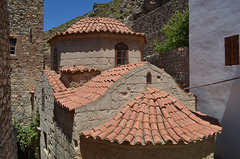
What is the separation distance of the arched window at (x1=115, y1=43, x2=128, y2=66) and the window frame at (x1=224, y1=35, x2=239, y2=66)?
3575mm

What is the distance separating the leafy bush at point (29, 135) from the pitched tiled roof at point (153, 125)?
5891mm

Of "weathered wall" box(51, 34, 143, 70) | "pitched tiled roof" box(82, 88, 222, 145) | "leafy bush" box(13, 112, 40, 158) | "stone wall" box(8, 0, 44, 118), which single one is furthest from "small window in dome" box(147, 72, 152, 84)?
"stone wall" box(8, 0, 44, 118)

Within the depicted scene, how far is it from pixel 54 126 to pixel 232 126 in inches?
227

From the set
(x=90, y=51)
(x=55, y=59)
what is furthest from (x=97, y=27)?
(x=55, y=59)

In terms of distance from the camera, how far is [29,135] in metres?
10.1

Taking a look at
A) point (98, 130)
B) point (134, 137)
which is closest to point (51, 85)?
point (98, 130)

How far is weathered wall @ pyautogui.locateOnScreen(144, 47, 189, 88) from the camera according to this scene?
8.81 m

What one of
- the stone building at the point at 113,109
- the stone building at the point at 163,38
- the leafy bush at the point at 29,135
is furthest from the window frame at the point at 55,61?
the stone building at the point at 163,38

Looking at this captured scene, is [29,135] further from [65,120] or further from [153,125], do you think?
[153,125]

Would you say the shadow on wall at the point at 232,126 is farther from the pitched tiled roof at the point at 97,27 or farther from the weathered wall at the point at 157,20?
the weathered wall at the point at 157,20

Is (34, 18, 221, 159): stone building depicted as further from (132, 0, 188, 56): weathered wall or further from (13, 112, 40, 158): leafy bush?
(132, 0, 188, 56): weathered wall

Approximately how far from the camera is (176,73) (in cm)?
948

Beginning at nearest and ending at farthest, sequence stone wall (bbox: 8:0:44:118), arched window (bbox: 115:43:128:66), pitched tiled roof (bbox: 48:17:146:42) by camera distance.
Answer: pitched tiled roof (bbox: 48:17:146:42), arched window (bbox: 115:43:128:66), stone wall (bbox: 8:0:44:118)

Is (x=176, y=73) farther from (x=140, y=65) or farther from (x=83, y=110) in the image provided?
(x=83, y=110)
